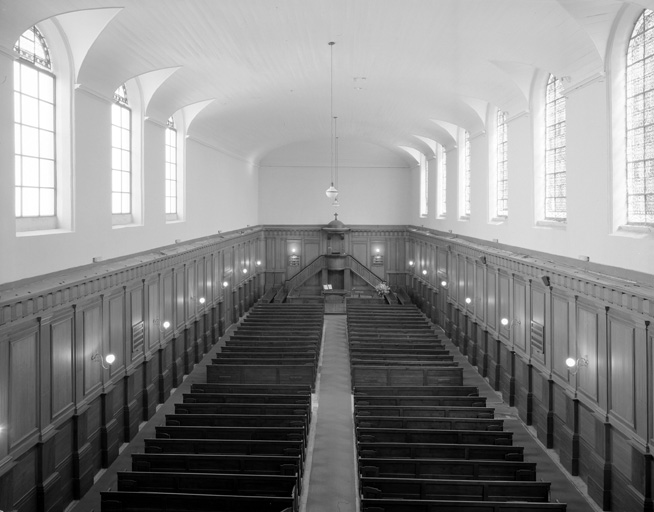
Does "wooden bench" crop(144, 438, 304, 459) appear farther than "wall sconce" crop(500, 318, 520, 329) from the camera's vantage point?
No

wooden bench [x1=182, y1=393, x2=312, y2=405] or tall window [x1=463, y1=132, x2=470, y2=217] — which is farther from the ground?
tall window [x1=463, y1=132, x2=470, y2=217]

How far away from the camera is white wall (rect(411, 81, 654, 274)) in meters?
10.4

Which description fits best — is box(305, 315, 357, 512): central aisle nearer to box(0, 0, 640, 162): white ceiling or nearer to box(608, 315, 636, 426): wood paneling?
box(608, 315, 636, 426): wood paneling

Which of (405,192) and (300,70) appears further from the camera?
(405,192)

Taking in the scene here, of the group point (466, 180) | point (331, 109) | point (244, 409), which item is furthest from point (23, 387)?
point (466, 180)

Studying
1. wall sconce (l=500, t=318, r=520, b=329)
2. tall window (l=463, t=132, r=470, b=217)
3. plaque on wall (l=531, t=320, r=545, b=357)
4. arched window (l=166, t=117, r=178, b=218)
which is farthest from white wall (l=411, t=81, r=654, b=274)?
arched window (l=166, t=117, r=178, b=218)

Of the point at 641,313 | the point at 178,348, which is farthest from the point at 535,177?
the point at 178,348

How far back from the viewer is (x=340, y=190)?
35688 millimetres

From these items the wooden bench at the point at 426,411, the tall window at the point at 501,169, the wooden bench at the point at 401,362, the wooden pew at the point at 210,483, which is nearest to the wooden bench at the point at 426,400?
the wooden bench at the point at 426,411

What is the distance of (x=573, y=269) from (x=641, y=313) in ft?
10.1

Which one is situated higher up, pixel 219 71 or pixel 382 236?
pixel 219 71

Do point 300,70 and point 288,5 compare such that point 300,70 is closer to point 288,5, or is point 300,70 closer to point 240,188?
point 288,5

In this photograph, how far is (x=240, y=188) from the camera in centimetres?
2959

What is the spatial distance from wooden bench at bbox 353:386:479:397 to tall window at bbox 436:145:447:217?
1352cm
